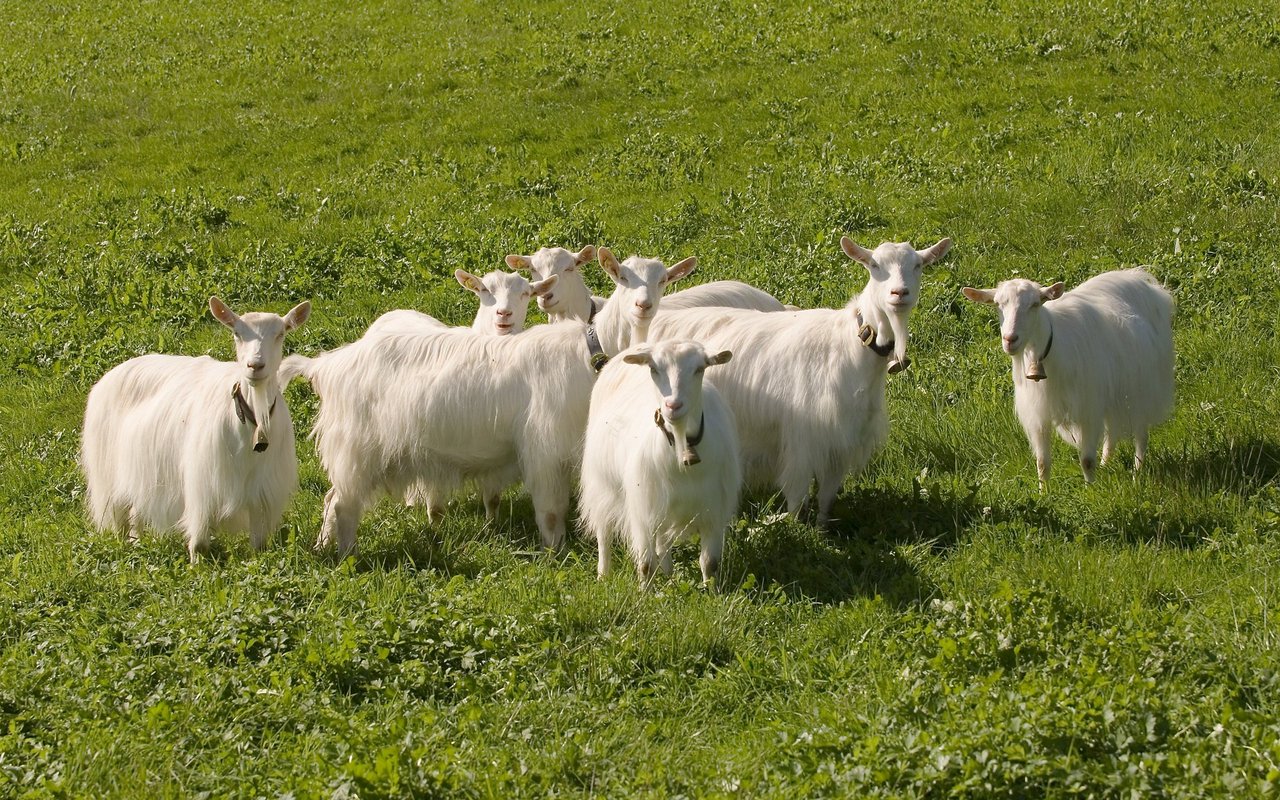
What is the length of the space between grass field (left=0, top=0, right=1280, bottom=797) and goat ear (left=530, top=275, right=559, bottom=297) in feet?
4.49

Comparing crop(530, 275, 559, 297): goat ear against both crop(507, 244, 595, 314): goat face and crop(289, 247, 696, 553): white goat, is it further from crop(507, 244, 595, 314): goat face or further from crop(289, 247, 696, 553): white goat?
crop(289, 247, 696, 553): white goat

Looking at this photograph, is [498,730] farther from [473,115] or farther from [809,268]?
[473,115]

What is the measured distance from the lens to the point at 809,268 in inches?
485

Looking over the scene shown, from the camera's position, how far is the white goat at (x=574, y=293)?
9.81 meters

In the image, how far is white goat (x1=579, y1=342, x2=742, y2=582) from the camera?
686cm

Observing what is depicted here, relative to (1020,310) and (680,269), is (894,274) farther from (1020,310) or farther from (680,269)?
(680,269)

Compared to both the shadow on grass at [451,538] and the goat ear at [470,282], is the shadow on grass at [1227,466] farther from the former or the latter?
the goat ear at [470,282]

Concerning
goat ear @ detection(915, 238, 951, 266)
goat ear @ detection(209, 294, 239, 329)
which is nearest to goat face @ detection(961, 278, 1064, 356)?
goat ear @ detection(915, 238, 951, 266)

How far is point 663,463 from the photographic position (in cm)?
696

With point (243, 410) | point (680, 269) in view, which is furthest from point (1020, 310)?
point (243, 410)

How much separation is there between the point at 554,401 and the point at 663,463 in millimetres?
1368

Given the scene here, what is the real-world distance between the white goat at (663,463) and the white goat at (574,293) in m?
2.33

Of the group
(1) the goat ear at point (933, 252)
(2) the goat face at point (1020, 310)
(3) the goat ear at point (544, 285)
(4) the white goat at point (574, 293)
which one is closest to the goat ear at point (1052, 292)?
(2) the goat face at point (1020, 310)

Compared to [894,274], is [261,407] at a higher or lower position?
lower
